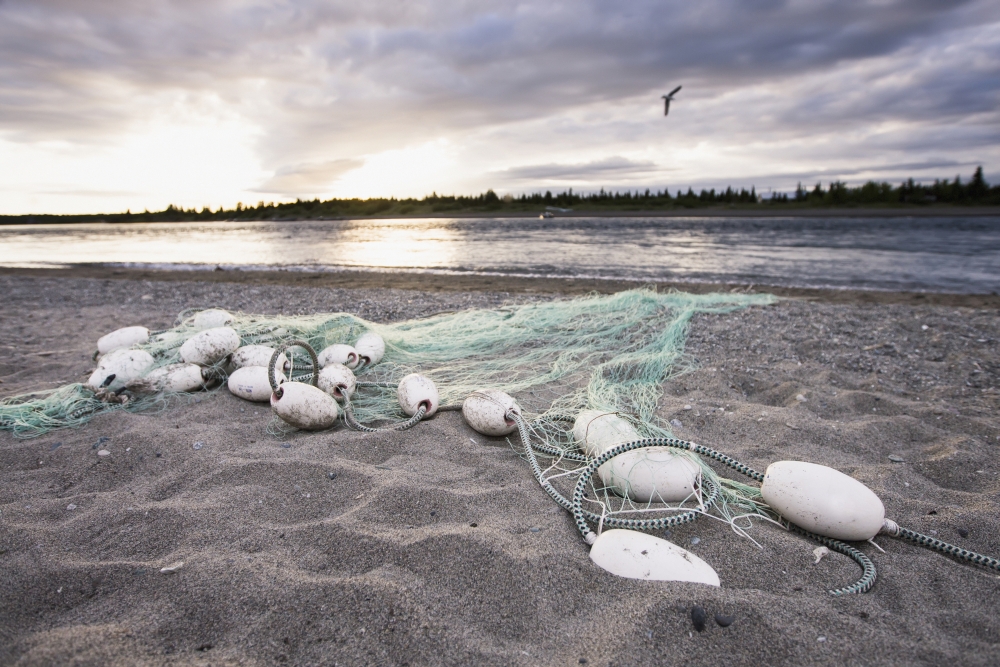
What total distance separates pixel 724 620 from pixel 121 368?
392 centimetres

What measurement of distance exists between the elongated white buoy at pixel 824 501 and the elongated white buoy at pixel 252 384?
2.97m

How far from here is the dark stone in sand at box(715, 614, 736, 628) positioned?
1556 mm

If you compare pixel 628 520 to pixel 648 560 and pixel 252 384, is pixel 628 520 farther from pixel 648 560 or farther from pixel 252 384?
pixel 252 384

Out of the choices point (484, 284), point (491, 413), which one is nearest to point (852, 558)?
point (491, 413)

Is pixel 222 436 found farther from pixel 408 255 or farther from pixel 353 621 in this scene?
pixel 408 255

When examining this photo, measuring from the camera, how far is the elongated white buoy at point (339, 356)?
3871mm

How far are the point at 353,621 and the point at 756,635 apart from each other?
4.04 ft

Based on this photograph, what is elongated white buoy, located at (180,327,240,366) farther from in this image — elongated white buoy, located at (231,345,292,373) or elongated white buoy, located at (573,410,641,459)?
elongated white buoy, located at (573,410,641,459)

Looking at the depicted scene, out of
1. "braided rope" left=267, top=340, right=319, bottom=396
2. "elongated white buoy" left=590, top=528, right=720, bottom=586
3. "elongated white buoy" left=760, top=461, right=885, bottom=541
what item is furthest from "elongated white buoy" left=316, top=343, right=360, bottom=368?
"elongated white buoy" left=760, top=461, right=885, bottom=541

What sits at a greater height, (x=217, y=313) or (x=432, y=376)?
(x=217, y=313)

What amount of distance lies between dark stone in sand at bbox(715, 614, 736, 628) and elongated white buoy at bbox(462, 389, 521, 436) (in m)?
Result: 1.54

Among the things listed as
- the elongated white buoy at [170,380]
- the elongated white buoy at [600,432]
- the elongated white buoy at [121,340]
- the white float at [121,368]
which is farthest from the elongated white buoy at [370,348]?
the elongated white buoy at [600,432]

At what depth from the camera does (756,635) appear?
1525 millimetres

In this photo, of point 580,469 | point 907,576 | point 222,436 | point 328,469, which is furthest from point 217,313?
point 907,576
